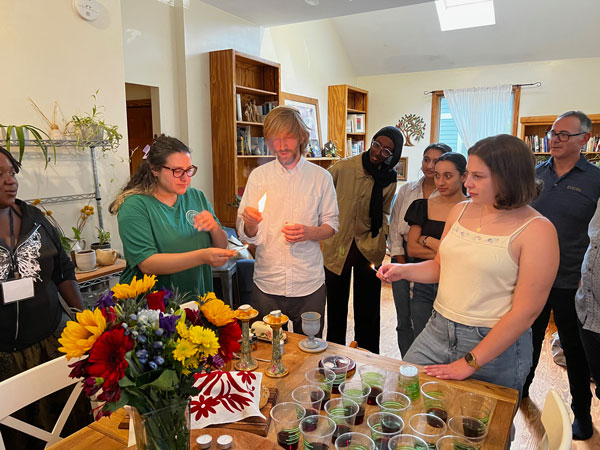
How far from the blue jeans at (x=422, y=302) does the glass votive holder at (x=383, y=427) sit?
3.99 feet

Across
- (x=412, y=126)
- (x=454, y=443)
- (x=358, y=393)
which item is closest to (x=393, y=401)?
(x=358, y=393)

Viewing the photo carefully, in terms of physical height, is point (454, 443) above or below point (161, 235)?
below

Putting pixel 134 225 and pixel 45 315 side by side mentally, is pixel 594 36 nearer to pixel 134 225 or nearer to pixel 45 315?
pixel 134 225

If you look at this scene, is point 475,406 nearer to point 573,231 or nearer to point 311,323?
point 311,323

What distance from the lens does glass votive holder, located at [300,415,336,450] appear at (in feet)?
3.10

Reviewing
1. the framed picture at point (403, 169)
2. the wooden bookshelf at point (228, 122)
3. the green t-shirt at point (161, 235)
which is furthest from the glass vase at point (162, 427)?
the framed picture at point (403, 169)

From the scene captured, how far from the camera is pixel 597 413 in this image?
8.20 ft

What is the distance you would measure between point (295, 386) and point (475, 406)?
53cm

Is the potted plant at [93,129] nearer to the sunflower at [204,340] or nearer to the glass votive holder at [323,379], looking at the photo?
the glass votive holder at [323,379]

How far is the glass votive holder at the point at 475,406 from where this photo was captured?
3.75ft

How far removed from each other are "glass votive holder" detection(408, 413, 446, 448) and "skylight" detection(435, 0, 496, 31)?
20.5 ft

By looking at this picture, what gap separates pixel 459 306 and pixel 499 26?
5955mm

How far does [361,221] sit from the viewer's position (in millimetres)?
2590

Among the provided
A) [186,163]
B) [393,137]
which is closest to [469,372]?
[186,163]
